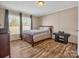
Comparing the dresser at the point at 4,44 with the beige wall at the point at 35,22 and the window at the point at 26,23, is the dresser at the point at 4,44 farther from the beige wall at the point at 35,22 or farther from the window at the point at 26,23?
the beige wall at the point at 35,22

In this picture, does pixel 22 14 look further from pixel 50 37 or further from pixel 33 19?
pixel 50 37

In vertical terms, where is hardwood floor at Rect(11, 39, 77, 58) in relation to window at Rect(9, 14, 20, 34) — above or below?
below

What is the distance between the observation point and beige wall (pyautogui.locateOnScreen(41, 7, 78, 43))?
4.73 m

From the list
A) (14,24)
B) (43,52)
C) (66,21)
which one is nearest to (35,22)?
(14,24)

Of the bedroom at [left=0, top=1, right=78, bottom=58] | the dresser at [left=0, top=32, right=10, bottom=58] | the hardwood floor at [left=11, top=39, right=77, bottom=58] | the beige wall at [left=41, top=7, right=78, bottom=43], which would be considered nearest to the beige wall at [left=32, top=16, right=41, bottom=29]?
the bedroom at [left=0, top=1, right=78, bottom=58]

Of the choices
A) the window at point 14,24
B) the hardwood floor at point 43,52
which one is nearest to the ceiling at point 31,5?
the window at point 14,24

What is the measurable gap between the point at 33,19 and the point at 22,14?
1337 millimetres

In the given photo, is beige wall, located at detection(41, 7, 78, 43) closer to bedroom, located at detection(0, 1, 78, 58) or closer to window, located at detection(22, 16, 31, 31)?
bedroom, located at detection(0, 1, 78, 58)

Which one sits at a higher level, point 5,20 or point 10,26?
point 5,20

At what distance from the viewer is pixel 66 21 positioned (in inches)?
204

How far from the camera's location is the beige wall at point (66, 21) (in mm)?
4735

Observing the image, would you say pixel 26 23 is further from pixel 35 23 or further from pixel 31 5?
pixel 31 5

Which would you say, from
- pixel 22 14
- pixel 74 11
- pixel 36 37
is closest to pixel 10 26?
pixel 22 14

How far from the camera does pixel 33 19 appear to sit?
7086 millimetres
